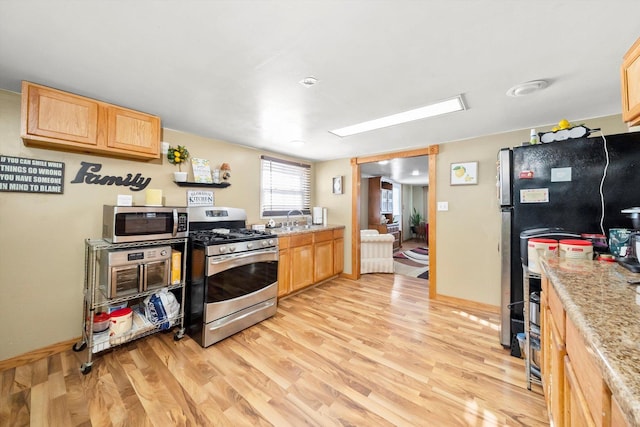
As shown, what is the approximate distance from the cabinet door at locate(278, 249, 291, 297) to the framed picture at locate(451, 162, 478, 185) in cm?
245

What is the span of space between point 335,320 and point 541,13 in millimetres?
2748

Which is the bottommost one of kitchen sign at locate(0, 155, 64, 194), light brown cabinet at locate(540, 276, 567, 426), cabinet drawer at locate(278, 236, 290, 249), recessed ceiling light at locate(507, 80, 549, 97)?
light brown cabinet at locate(540, 276, 567, 426)

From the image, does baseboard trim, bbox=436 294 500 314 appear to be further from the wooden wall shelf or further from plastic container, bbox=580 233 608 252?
the wooden wall shelf

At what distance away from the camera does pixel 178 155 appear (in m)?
2.65

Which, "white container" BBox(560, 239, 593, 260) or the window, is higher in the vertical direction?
the window

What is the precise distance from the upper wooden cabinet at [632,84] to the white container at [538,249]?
30.1 inches

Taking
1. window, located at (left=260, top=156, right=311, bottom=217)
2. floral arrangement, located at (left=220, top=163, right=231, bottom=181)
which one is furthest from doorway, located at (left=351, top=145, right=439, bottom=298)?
floral arrangement, located at (left=220, top=163, right=231, bottom=181)

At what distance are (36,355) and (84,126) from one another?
6.25ft

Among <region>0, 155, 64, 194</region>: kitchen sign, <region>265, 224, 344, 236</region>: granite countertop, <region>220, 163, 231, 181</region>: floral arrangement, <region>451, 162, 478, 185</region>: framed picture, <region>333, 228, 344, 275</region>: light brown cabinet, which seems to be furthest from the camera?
<region>333, 228, 344, 275</region>: light brown cabinet

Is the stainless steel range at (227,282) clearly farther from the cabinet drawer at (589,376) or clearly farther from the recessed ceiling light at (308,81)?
the cabinet drawer at (589,376)

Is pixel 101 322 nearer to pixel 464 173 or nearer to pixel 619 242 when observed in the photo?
pixel 619 242

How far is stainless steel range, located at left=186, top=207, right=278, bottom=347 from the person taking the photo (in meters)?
2.14

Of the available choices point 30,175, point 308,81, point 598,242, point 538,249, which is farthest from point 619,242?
point 30,175

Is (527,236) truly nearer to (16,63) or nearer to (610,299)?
(610,299)
